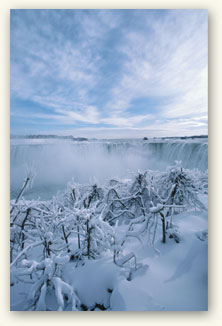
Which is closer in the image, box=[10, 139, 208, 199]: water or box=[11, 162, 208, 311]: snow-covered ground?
box=[11, 162, 208, 311]: snow-covered ground

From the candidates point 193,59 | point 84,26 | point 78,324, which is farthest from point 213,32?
point 78,324

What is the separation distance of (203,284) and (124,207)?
1463 mm

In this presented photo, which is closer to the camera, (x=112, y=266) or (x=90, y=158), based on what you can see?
(x=112, y=266)

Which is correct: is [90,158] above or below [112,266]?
above

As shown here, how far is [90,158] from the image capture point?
11.8ft

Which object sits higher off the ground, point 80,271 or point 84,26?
point 84,26

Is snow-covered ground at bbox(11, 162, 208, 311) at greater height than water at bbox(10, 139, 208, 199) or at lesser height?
lesser

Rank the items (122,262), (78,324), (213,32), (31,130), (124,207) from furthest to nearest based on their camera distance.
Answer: (124,207) < (31,130) < (213,32) < (78,324) < (122,262)

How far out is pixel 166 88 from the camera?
2600mm

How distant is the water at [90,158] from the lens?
8.37 feet

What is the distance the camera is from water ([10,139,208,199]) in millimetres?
2551

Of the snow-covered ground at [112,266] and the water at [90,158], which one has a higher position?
Answer: the water at [90,158]

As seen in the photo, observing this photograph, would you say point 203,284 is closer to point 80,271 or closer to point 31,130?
point 80,271
